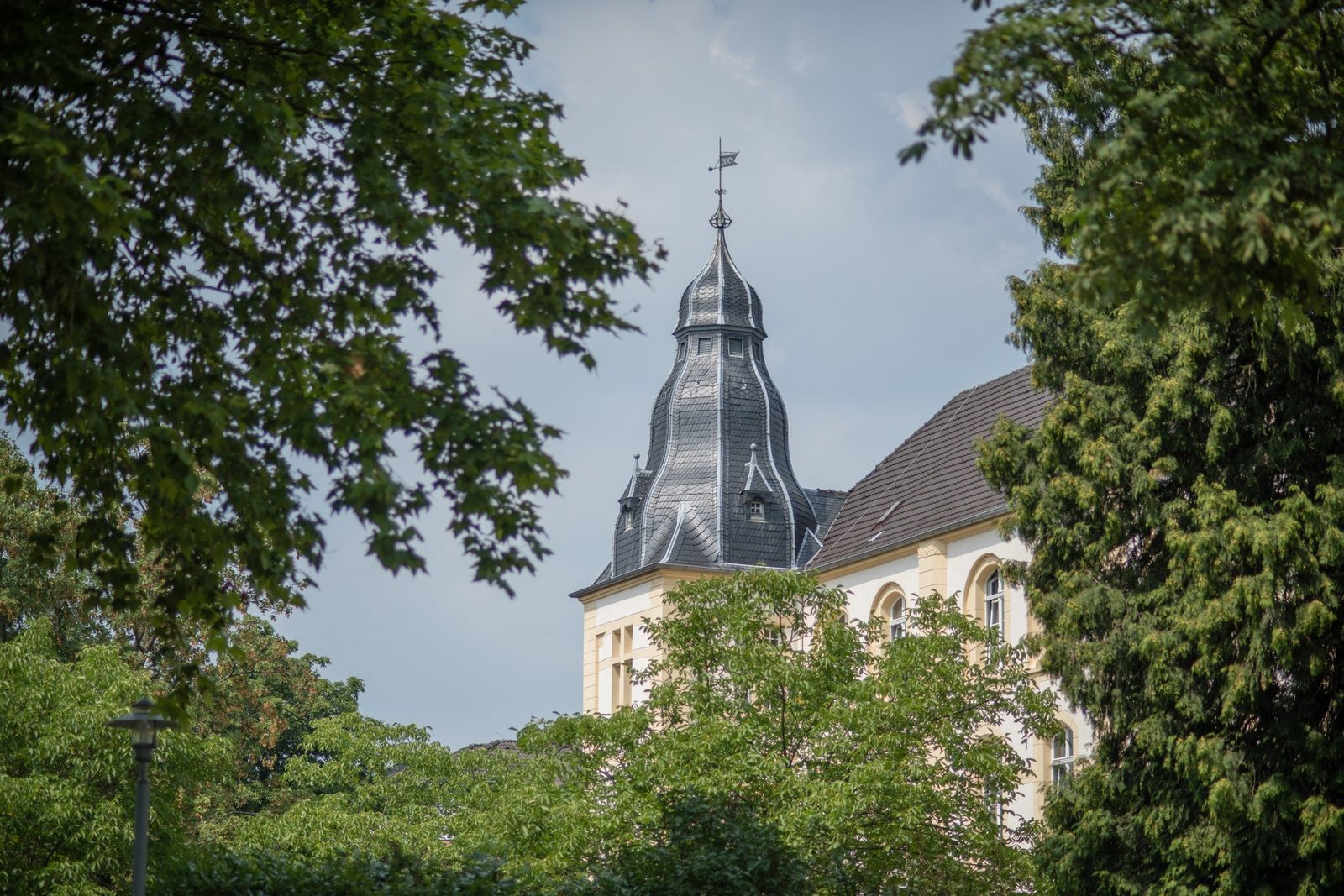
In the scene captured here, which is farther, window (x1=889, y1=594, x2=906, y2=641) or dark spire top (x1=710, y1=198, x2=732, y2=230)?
dark spire top (x1=710, y1=198, x2=732, y2=230)

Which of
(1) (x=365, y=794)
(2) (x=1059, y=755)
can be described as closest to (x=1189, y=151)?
(2) (x=1059, y=755)

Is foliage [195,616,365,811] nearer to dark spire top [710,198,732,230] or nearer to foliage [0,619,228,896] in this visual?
foliage [0,619,228,896]

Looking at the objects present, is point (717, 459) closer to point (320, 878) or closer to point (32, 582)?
point (32, 582)

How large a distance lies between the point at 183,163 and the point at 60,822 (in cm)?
1761

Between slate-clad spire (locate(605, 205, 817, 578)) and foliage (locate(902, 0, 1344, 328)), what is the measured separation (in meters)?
37.9

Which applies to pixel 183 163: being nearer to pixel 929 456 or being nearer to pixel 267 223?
pixel 267 223

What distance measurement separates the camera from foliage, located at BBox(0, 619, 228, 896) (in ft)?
87.2

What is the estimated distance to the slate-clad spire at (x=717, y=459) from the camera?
49438 millimetres

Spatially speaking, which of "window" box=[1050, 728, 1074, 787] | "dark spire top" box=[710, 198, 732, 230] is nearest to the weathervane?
"dark spire top" box=[710, 198, 732, 230]

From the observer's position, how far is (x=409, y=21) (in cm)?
1278

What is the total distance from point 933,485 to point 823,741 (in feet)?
54.0

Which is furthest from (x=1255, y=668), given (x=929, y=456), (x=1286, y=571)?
(x=929, y=456)

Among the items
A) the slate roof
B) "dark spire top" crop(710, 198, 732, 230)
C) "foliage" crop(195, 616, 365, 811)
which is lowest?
"foliage" crop(195, 616, 365, 811)

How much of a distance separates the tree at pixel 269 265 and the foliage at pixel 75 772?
48.4 feet
